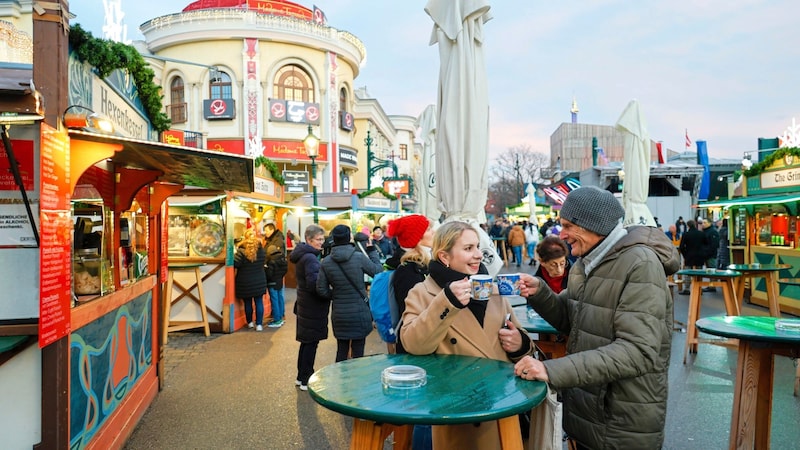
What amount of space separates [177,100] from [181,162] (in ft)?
95.5

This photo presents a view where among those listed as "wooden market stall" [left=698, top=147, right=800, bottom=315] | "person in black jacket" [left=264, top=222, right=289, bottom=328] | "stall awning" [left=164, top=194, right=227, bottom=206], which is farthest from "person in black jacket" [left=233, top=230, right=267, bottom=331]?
"wooden market stall" [left=698, top=147, right=800, bottom=315]

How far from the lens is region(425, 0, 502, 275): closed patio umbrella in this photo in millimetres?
6258

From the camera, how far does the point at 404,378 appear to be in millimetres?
2193

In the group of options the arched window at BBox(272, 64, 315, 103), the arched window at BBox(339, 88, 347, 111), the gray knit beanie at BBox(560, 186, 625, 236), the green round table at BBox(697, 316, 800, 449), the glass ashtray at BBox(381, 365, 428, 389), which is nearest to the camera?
the glass ashtray at BBox(381, 365, 428, 389)

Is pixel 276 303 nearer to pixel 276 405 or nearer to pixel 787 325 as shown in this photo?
pixel 276 405

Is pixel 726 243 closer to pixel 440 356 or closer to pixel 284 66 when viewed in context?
pixel 440 356

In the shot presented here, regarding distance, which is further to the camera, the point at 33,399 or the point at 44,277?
the point at 33,399

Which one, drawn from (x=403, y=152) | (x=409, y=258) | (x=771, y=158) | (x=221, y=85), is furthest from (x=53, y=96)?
(x=403, y=152)

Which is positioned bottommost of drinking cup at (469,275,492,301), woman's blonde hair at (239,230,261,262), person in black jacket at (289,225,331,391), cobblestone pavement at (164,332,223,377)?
cobblestone pavement at (164,332,223,377)

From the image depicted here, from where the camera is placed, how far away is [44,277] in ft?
9.04

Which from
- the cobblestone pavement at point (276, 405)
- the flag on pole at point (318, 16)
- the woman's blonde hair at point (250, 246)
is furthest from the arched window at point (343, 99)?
the cobblestone pavement at point (276, 405)

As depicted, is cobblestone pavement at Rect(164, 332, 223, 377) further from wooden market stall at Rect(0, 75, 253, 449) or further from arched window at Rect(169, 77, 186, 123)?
arched window at Rect(169, 77, 186, 123)

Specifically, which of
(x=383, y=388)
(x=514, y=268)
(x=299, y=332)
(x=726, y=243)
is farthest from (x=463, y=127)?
(x=514, y=268)

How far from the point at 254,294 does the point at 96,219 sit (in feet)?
16.3
